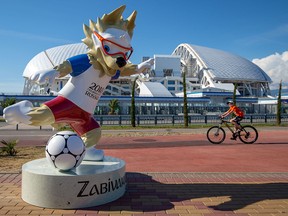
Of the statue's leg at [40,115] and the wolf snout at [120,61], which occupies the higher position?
the wolf snout at [120,61]

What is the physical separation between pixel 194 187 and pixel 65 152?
8.46 ft

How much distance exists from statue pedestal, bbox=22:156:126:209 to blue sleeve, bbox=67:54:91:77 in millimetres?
1662

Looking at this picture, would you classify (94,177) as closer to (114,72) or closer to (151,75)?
(114,72)

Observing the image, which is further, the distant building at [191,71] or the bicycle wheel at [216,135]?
the distant building at [191,71]

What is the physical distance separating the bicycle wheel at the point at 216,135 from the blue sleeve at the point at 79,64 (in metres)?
7.93

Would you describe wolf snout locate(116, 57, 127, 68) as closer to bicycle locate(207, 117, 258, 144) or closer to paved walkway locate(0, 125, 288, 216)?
paved walkway locate(0, 125, 288, 216)

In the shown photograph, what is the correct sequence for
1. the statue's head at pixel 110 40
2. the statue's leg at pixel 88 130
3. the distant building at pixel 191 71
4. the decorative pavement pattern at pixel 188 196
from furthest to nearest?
the distant building at pixel 191 71
the statue's leg at pixel 88 130
the statue's head at pixel 110 40
the decorative pavement pattern at pixel 188 196

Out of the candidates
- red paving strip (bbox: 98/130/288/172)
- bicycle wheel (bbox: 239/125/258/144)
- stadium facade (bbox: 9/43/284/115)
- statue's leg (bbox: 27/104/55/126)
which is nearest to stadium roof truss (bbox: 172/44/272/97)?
stadium facade (bbox: 9/43/284/115)

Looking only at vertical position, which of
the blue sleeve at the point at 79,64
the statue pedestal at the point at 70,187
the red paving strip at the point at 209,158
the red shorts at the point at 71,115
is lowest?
the red paving strip at the point at 209,158

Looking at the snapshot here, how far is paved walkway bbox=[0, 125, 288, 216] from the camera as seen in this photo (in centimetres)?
428

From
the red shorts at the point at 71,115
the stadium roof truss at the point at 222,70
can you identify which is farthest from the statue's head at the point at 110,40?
the stadium roof truss at the point at 222,70

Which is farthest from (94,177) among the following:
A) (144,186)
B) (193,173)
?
(193,173)

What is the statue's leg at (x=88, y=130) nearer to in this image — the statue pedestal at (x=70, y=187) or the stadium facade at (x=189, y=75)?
the statue pedestal at (x=70, y=187)

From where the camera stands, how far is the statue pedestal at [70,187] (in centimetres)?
426
